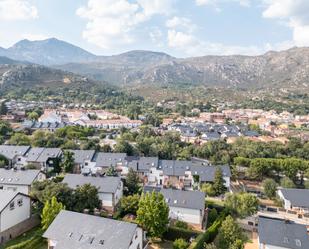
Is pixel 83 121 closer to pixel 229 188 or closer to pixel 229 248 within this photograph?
pixel 229 188

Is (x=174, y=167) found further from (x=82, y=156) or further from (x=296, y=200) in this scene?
(x=296, y=200)

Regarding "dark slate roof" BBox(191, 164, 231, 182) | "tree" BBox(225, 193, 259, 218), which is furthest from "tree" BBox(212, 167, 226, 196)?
"tree" BBox(225, 193, 259, 218)

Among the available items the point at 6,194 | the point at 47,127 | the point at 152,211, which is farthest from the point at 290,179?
the point at 47,127

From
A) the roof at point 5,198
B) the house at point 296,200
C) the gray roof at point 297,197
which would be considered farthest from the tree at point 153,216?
the gray roof at point 297,197

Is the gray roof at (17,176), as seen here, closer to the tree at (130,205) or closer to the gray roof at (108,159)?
the tree at (130,205)

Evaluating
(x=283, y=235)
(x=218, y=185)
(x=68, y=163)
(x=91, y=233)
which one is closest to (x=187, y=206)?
(x=283, y=235)

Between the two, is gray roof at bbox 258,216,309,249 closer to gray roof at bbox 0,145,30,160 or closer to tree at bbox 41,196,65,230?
tree at bbox 41,196,65,230
